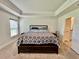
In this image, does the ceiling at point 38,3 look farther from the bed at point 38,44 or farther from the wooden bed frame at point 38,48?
the wooden bed frame at point 38,48

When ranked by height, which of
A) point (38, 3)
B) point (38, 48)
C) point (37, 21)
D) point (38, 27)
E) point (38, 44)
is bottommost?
point (38, 48)

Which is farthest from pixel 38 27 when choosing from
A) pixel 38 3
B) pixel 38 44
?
pixel 38 44

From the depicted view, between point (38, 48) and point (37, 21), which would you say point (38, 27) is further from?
point (38, 48)

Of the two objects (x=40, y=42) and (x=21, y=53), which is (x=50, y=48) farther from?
(x=21, y=53)

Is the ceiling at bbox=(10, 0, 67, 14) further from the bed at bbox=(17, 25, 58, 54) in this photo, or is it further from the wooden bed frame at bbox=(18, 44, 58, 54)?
the wooden bed frame at bbox=(18, 44, 58, 54)

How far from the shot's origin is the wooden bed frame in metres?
4.35

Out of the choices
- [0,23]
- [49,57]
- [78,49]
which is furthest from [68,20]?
[0,23]

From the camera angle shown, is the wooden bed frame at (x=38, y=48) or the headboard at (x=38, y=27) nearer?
the wooden bed frame at (x=38, y=48)

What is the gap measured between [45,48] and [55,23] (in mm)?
5060

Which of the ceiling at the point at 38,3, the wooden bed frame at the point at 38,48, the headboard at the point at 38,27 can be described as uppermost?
the ceiling at the point at 38,3

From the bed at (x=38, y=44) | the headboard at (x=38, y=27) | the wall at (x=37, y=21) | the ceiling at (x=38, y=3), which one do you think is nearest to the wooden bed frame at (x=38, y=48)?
the bed at (x=38, y=44)

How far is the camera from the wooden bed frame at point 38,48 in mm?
4348

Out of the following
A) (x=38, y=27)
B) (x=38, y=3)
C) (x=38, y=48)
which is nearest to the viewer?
(x=38, y=48)

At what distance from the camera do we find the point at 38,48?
438 cm
